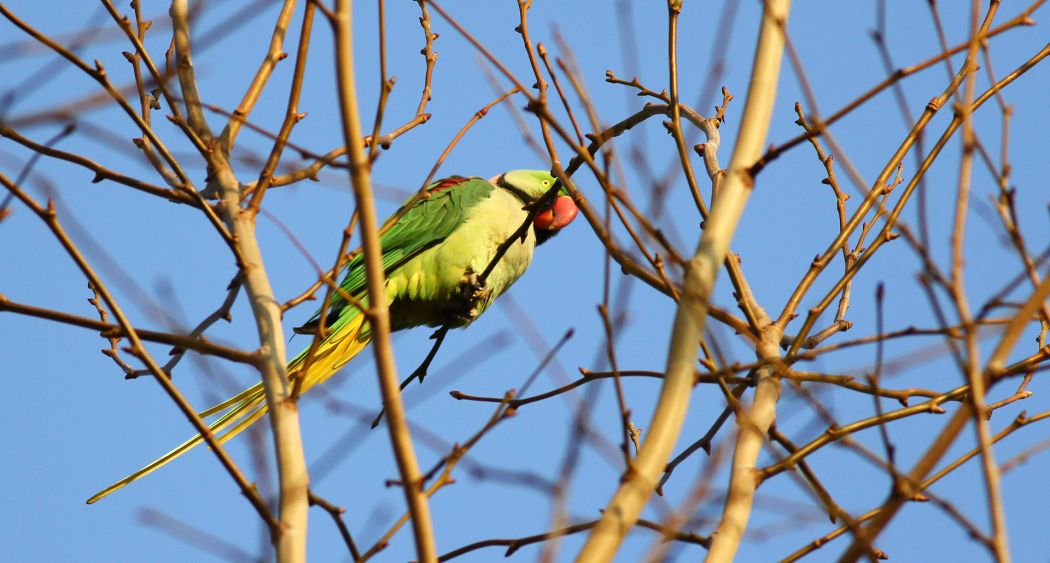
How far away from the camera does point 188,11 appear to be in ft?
9.23

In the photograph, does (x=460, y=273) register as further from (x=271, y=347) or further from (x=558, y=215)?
(x=271, y=347)

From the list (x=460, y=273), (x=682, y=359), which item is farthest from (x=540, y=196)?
(x=682, y=359)

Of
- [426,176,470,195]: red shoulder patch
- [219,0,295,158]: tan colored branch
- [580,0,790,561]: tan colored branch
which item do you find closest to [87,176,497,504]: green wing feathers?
[426,176,470,195]: red shoulder patch

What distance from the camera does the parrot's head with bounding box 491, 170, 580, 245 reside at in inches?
205

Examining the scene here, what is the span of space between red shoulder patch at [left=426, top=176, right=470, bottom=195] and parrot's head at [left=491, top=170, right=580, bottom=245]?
0.23 m

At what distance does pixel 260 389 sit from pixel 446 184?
225 cm

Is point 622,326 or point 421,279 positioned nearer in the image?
point 622,326

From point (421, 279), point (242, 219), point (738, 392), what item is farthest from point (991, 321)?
point (421, 279)

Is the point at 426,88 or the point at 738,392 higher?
the point at 426,88

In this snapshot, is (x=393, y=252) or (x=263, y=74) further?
(x=393, y=252)

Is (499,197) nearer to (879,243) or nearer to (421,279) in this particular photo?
(421,279)

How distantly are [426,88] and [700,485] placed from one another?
5.83 ft

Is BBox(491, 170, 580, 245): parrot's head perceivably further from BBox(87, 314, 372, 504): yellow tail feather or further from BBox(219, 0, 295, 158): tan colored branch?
BBox(219, 0, 295, 158): tan colored branch

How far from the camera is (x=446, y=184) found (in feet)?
17.0
